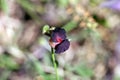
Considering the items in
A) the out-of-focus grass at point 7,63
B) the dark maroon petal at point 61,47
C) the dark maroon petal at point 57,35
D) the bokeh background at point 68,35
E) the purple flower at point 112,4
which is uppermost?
the purple flower at point 112,4

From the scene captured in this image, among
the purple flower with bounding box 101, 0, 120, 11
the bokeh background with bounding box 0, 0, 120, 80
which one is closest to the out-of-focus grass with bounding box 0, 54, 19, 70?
the bokeh background with bounding box 0, 0, 120, 80

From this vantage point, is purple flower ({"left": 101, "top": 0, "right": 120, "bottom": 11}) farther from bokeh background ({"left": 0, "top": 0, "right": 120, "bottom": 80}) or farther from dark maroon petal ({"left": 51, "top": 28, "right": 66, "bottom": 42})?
dark maroon petal ({"left": 51, "top": 28, "right": 66, "bottom": 42})

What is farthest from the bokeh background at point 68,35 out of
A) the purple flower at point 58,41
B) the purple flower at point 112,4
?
the purple flower at point 58,41

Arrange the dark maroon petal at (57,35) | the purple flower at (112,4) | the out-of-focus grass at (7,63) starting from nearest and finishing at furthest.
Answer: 1. the dark maroon petal at (57,35)
2. the out-of-focus grass at (7,63)
3. the purple flower at (112,4)

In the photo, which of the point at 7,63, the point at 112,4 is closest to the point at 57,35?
the point at 7,63

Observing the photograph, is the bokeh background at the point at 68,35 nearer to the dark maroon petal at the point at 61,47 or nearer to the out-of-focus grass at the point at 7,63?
the out-of-focus grass at the point at 7,63

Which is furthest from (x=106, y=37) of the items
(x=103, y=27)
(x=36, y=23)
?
(x=36, y=23)

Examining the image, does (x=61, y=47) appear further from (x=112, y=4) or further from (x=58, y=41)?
(x=112, y=4)
